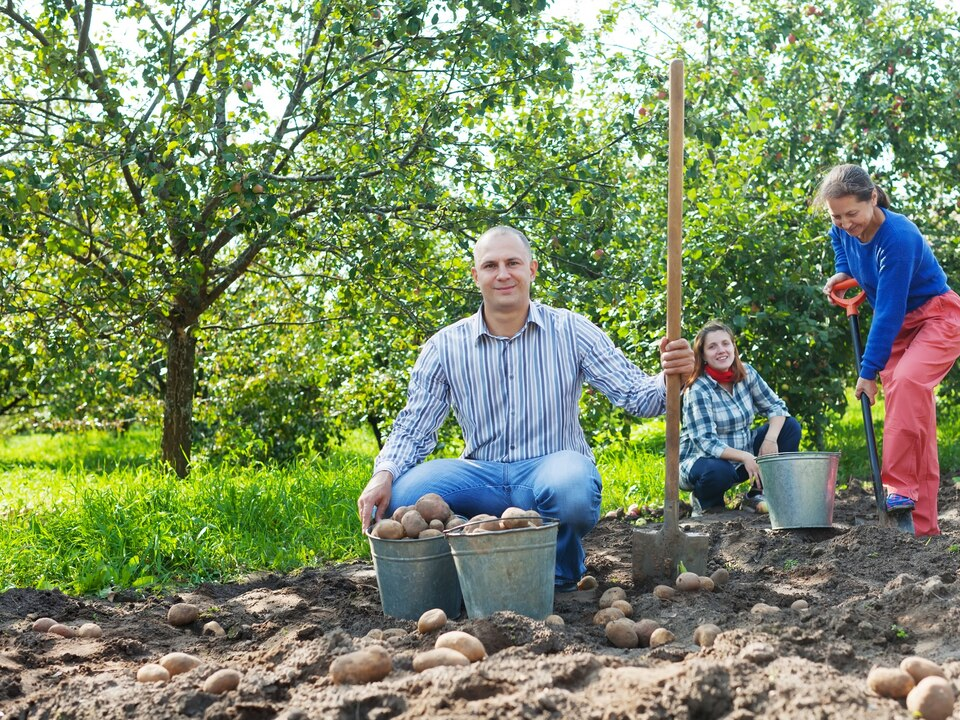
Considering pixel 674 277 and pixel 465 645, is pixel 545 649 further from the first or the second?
pixel 674 277

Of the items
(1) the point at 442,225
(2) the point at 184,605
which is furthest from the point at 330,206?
(2) the point at 184,605

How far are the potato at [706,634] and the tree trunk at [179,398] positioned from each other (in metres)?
4.65

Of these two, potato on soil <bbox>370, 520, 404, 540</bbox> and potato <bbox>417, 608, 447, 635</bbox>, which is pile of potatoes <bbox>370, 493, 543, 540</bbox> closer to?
potato on soil <bbox>370, 520, 404, 540</bbox>

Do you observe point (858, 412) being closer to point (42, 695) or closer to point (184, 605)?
point (184, 605)

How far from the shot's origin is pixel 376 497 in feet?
11.0

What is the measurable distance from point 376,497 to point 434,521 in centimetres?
29

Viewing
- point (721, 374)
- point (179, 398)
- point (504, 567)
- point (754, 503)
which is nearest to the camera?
point (504, 567)

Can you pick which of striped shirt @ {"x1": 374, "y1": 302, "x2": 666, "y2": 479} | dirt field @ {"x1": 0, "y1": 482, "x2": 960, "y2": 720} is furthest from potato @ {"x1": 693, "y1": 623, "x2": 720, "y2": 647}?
striped shirt @ {"x1": 374, "y1": 302, "x2": 666, "y2": 479}

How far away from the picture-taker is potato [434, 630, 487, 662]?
7.88 feet

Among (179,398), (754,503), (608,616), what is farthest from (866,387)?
(179,398)

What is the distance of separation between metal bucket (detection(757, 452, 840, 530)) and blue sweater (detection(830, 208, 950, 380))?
494mm

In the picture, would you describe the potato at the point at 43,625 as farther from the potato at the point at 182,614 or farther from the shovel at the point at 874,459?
the shovel at the point at 874,459

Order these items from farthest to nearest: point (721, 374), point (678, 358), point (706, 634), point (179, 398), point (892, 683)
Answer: point (179, 398), point (721, 374), point (678, 358), point (706, 634), point (892, 683)

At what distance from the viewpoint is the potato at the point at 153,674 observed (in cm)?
247
